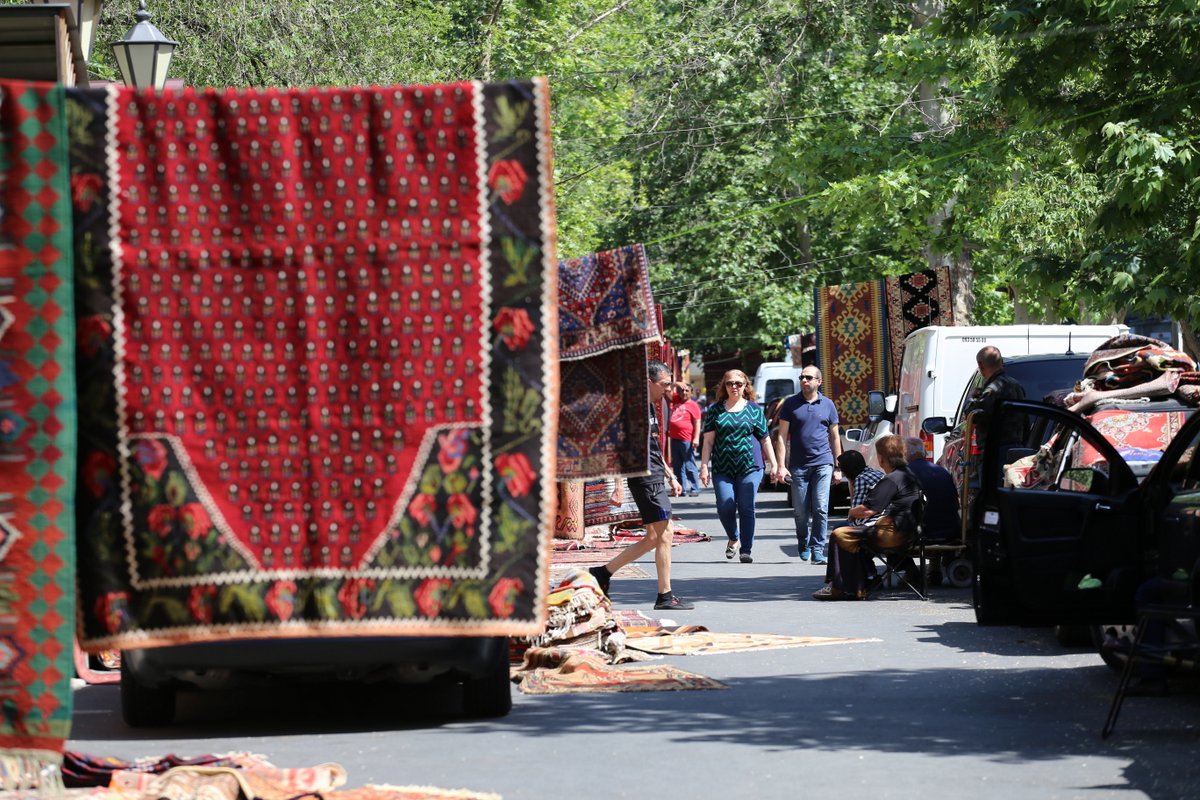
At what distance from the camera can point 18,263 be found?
6473 millimetres

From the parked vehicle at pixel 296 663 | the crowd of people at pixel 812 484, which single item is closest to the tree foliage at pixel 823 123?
the crowd of people at pixel 812 484

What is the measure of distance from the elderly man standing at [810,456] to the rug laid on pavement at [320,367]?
12.8 metres

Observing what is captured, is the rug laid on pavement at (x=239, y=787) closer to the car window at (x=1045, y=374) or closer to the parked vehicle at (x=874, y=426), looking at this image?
the car window at (x=1045, y=374)

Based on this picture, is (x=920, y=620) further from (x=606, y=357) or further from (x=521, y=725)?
(x=521, y=725)

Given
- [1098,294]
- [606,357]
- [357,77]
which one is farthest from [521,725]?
[357,77]

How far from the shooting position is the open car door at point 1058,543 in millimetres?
10195

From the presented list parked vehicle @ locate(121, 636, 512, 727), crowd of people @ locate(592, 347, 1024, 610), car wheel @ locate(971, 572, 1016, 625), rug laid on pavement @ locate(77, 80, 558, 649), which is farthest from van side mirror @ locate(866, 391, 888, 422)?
rug laid on pavement @ locate(77, 80, 558, 649)

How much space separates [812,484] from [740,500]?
721mm

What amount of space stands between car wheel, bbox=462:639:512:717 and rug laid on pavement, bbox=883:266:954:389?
19.5m

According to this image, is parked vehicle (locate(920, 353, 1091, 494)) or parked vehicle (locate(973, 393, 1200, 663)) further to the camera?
parked vehicle (locate(920, 353, 1091, 494))

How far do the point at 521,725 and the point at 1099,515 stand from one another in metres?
3.09

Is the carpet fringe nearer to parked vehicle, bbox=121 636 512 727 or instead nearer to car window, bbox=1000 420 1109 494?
parked vehicle, bbox=121 636 512 727

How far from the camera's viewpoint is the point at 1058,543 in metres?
10.3

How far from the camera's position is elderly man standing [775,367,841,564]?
19719mm
